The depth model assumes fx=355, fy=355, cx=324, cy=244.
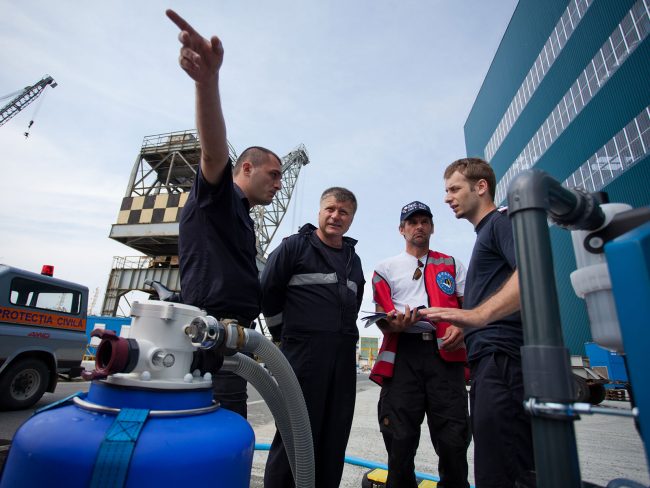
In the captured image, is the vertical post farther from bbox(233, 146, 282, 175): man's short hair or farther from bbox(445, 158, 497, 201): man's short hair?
bbox(233, 146, 282, 175): man's short hair

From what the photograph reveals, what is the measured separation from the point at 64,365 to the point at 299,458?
213 inches

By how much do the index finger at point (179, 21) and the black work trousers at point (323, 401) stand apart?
140cm

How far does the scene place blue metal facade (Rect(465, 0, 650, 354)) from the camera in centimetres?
1083

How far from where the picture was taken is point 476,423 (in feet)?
4.44

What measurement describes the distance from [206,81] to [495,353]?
140 centimetres

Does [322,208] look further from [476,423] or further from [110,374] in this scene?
[110,374]

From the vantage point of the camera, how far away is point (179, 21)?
0.96 meters

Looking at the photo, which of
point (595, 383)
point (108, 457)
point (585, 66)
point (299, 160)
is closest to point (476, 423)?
point (595, 383)

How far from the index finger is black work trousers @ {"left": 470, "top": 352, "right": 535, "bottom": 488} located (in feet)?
4.94

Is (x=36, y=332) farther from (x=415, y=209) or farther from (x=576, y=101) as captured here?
(x=576, y=101)

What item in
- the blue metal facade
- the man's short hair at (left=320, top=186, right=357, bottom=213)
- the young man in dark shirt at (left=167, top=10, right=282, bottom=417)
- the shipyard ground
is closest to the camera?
the young man in dark shirt at (left=167, top=10, right=282, bottom=417)

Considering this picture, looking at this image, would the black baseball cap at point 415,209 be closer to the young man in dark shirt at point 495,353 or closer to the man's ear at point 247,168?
the young man in dark shirt at point 495,353

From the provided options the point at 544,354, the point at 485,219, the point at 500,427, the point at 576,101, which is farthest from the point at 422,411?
the point at 576,101

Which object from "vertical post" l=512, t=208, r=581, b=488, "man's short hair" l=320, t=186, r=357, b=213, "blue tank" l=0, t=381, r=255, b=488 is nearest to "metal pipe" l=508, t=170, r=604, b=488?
"vertical post" l=512, t=208, r=581, b=488
